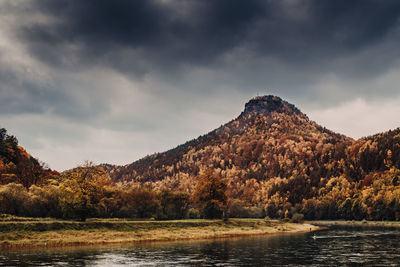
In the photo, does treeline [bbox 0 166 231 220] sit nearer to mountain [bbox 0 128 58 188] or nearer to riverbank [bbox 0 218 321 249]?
riverbank [bbox 0 218 321 249]

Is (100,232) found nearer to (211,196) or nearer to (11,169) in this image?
(211,196)

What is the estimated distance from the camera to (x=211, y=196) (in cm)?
12369

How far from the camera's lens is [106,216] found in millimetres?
111188

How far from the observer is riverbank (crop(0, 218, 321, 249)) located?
67.6 m

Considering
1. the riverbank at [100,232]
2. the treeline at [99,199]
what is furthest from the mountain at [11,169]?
the riverbank at [100,232]

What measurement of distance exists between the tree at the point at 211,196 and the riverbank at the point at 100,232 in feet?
32.4


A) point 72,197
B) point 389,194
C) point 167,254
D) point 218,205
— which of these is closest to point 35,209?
point 72,197

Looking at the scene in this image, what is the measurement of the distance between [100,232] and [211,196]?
5150 cm

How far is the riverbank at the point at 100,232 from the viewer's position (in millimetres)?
67562

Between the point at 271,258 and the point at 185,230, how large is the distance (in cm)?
4778

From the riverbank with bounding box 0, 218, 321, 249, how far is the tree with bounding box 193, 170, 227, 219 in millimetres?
9885

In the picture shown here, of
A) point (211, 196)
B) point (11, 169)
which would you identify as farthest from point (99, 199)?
point (11, 169)

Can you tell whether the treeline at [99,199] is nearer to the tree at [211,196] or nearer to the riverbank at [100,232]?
the tree at [211,196]

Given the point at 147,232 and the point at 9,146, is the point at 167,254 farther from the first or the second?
the point at 9,146
